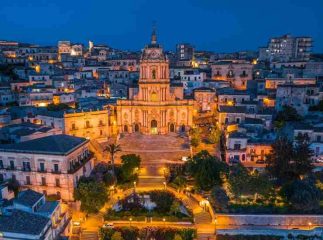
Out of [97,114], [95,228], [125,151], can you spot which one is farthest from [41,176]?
[97,114]

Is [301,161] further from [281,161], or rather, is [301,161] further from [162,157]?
[162,157]

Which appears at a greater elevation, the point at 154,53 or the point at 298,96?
the point at 154,53

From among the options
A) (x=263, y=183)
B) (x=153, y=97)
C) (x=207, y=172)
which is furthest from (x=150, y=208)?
(x=153, y=97)

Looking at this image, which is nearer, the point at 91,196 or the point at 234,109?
the point at 91,196

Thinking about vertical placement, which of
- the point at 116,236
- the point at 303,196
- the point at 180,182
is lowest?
the point at 116,236

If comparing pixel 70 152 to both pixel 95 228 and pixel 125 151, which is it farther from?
pixel 125 151

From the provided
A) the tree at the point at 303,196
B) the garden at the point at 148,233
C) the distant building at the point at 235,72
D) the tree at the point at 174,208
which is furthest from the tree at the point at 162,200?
the distant building at the point at 235,72

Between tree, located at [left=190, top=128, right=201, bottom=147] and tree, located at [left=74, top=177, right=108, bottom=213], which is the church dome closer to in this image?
tree, located at [left=190, top=128, right=201, bottom=147]

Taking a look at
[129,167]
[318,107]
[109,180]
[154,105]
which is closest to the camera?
[109,180]
